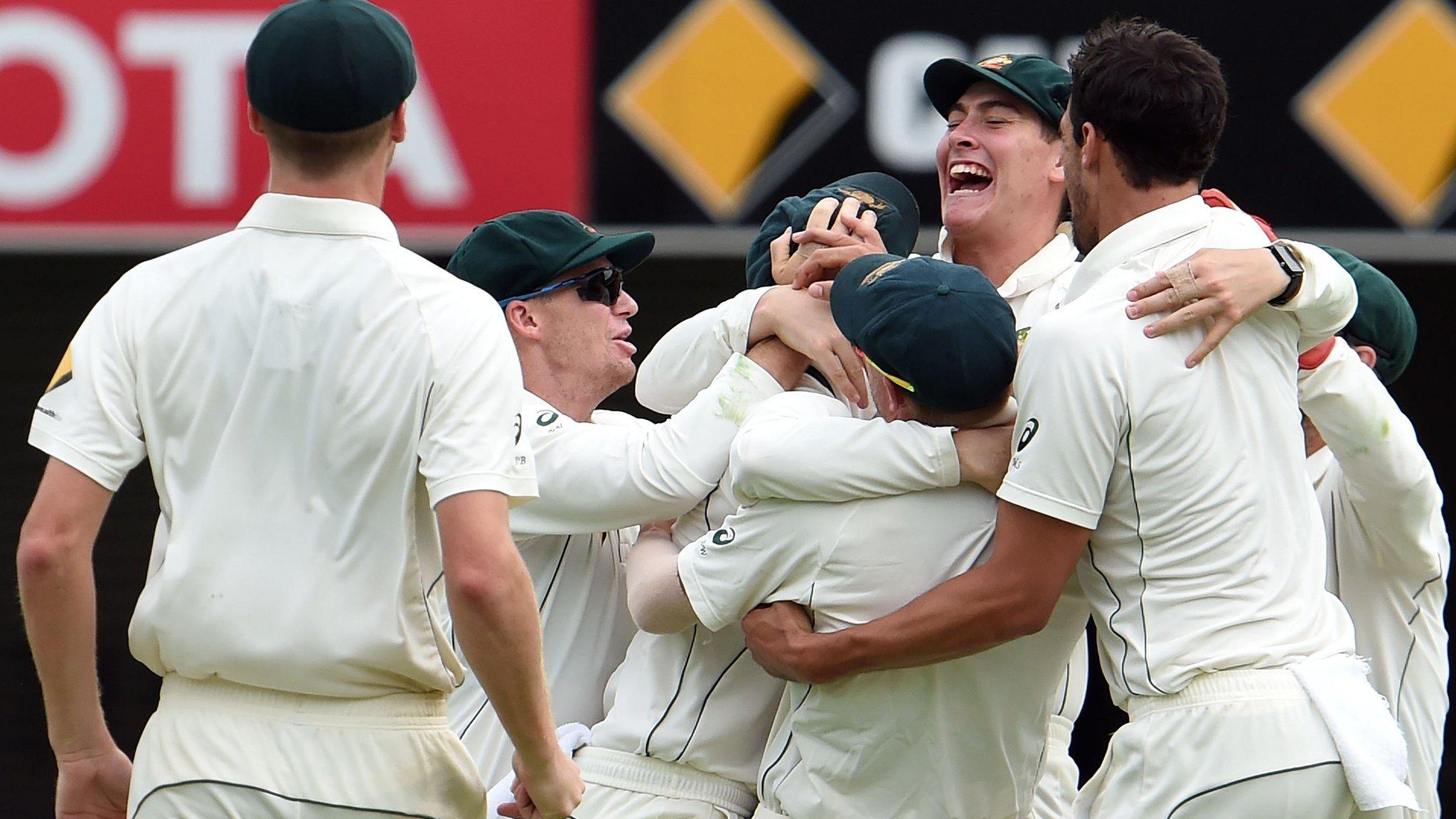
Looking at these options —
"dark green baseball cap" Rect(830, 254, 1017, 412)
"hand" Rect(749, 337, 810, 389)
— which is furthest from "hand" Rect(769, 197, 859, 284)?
"dark green baseball cap" Rect(830, 254, 1017, 412)

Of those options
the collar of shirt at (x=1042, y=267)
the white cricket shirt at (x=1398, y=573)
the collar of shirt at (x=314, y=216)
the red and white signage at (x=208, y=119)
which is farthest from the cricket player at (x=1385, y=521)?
the red and white signage at (x=208, y=119)

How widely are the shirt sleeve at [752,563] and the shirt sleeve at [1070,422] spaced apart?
1.11ft

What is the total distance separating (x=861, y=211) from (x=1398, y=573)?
1.14 m

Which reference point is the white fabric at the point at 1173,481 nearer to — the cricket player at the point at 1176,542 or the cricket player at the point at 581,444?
the cricket player at the point at 1176,542

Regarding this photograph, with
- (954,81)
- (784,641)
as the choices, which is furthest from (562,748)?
(954,81)

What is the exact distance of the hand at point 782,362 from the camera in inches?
118

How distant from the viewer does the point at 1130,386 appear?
2521 mm

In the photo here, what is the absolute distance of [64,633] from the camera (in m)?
2.32

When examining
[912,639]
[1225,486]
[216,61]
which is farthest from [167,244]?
[1225,486]

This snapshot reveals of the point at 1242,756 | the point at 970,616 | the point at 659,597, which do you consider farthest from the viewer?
the point at 659,597

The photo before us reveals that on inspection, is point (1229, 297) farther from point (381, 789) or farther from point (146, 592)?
point (146, 592)

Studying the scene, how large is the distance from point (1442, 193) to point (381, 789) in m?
3.49

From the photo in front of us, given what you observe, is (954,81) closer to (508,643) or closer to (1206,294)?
(1206,294)

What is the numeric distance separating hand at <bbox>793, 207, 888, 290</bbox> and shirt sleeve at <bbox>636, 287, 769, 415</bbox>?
95mm
